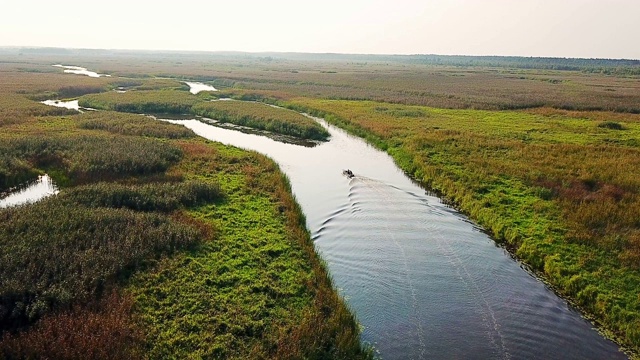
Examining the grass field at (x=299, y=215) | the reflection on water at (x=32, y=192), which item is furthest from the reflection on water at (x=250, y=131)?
the reflection on water at (x=32, y=192)

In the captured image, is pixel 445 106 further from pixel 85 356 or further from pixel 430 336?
pixel 85 356

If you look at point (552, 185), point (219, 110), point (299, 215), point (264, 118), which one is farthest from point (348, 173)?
point (219, 110)

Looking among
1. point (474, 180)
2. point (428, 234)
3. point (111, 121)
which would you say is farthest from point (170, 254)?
point (111, 121)

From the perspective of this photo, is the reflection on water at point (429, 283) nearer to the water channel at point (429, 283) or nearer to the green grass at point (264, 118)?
the water channel at point (429, 283)

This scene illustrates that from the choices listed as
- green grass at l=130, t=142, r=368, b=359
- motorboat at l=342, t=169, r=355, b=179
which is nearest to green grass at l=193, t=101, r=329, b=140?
motorboat at l=342, t=169, r=355, b=179

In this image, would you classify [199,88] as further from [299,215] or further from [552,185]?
[552,185]

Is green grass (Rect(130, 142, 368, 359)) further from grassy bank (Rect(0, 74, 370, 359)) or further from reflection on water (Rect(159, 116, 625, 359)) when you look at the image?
reflection on water (Rect(159, 116, 625, 359))

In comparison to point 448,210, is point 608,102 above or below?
above
